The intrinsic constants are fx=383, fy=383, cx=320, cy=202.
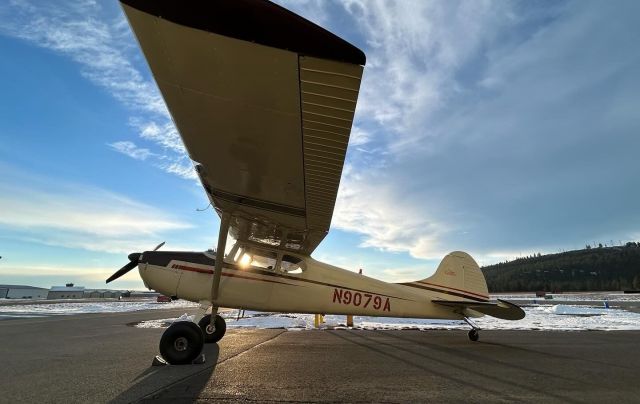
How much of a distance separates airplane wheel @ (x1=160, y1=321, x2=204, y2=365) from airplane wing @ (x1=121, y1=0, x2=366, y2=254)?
2271 mm

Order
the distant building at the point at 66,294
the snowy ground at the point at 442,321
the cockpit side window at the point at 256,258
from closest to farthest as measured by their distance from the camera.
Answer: the cockpit side window at the point at 256,258, the snowy ground at the point at 442,321, the distant building at the point at 66,294

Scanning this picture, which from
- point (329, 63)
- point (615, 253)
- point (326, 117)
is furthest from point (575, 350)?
point (615, 253)

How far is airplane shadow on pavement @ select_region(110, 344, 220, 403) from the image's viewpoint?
11.1 ft

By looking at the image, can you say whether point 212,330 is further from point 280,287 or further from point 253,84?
point 253,84

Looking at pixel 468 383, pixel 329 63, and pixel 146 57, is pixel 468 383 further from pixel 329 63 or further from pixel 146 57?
pixel 146 57

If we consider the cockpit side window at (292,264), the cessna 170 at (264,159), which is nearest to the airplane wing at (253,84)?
the cessna 170 at (264,159)

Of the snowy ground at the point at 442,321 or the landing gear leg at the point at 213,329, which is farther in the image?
the snowy ground at the point at 442,321

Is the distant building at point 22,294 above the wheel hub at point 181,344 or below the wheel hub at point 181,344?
above

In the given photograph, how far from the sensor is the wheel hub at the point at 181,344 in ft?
17.6

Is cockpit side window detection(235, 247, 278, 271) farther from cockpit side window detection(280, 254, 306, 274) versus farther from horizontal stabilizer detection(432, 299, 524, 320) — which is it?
horizontal stabilizer detection(432, 299, 524, 320)

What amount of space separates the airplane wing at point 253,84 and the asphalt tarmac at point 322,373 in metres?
2.32

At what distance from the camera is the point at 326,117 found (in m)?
3.06

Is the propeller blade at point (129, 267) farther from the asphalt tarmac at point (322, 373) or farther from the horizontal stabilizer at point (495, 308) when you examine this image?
the horizontal stabilizer at point (495, 308)

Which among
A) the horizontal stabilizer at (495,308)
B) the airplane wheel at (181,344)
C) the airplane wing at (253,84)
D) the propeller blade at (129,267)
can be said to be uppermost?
the airplane wing at (253,84)
